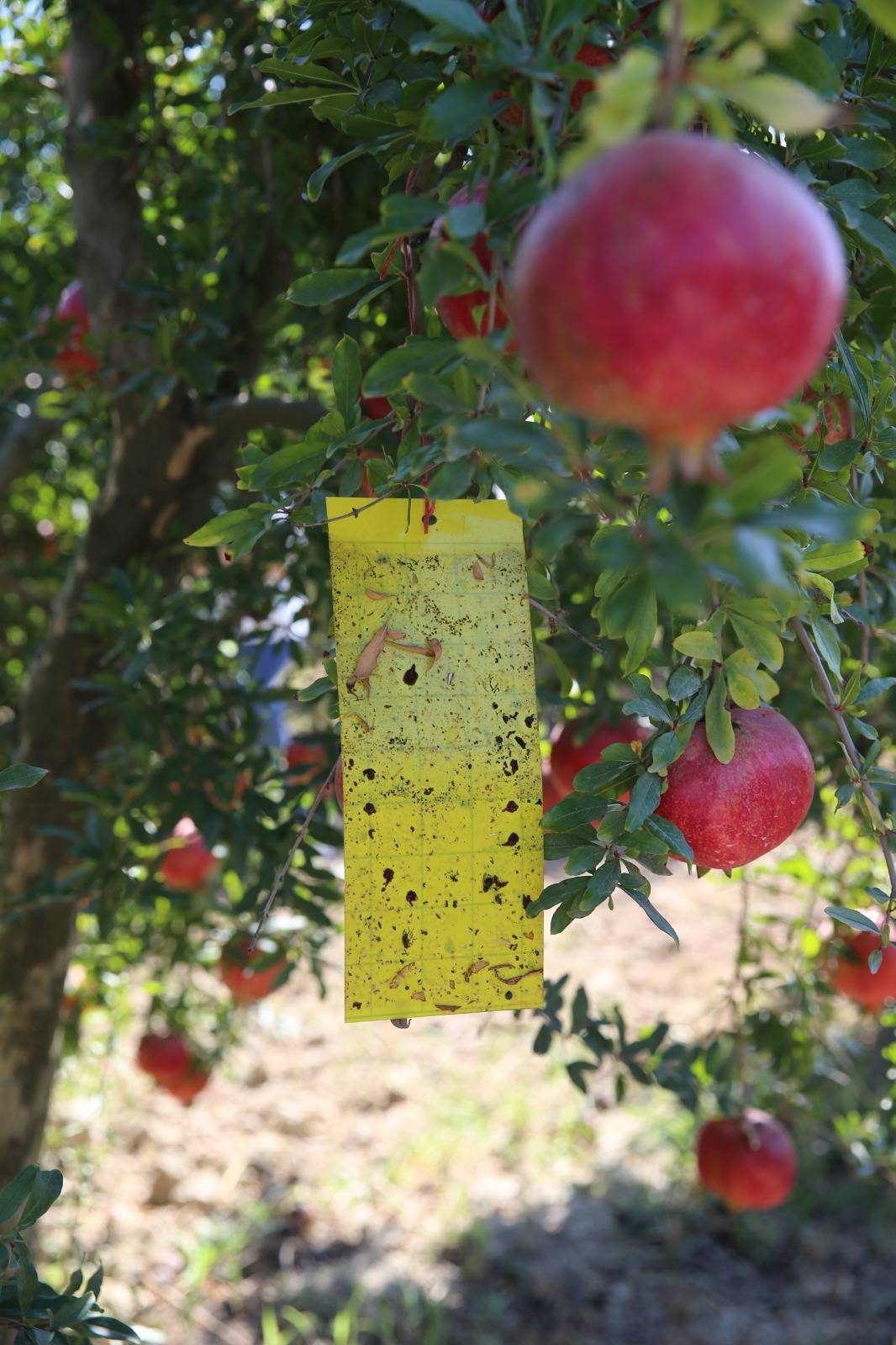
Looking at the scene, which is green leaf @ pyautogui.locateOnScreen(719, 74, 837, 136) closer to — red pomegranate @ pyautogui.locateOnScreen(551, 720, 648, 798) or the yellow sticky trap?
the yellow sticky trap

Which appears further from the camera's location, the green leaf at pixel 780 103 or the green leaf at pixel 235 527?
the green leaf at pixel 235 527

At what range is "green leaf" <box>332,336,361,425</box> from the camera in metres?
0.72

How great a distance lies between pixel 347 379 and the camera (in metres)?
0.73

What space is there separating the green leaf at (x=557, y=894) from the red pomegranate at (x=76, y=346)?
1.21 metres

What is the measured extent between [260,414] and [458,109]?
3.53 ft

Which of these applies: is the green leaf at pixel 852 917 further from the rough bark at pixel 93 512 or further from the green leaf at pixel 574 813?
the rough bark at pixel 93 512

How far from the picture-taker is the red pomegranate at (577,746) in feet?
4.09

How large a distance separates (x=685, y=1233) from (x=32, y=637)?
2008 mm

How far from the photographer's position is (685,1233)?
2.69m

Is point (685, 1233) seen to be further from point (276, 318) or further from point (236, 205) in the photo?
point (236, 205)

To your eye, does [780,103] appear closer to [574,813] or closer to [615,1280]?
[574,813]

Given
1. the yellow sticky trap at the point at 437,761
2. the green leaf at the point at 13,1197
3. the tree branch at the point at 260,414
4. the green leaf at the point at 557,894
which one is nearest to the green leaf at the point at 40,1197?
the green leaf at the point at 13,1197

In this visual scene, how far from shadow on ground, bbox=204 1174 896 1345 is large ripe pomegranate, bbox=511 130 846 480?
2244 millimetres

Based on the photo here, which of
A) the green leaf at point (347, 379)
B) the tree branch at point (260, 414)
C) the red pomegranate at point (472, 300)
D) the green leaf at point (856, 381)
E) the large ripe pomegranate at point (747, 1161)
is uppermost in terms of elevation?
the red pomegranate at point (472, 300)
